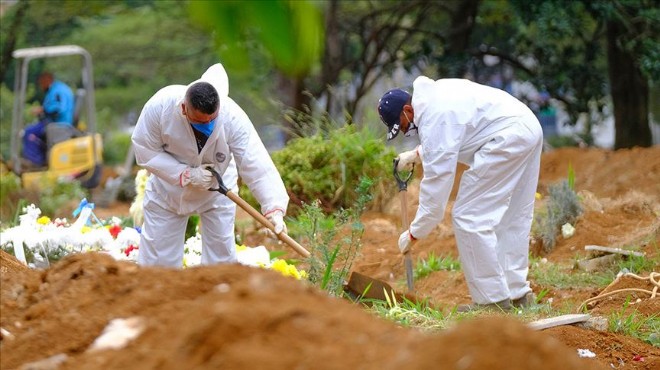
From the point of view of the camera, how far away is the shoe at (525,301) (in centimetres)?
795

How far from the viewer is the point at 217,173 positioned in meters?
7.47

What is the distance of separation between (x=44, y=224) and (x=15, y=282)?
4.61 meters

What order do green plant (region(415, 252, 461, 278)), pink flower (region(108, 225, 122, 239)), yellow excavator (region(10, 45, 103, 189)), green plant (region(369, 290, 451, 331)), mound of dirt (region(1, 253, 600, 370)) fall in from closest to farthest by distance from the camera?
mound of dirt (region(1, 253, 600, 370))
green plant (region(369, 290, 451, 331))
pink flower (region(108, 225, 122, 239))
green plant (region(415, 252, 461, 278))
yellow excavator (region(10, 45, 103, 189))

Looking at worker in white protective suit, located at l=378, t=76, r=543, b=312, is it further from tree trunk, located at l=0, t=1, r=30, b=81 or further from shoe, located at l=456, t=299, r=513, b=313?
tree trunk, located at l=0, t=1, r=30, b=81

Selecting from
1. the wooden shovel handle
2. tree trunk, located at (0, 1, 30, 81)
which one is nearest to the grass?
the wooden shovel handle

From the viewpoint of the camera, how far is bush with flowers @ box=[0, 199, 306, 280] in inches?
328

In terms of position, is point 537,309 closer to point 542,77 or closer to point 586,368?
point 586,368

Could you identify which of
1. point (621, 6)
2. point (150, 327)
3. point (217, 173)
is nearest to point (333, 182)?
point (217, 173)

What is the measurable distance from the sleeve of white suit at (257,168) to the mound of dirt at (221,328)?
2930mm

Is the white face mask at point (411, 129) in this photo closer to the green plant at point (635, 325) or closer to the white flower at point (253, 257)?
the white flower at point (253, 257)

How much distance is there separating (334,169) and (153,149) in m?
4.25

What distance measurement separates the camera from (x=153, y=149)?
7.47 metres

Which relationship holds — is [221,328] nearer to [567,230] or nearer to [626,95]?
[567,230]

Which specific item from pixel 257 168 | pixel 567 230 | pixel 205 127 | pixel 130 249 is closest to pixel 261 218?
pixel 257 168
